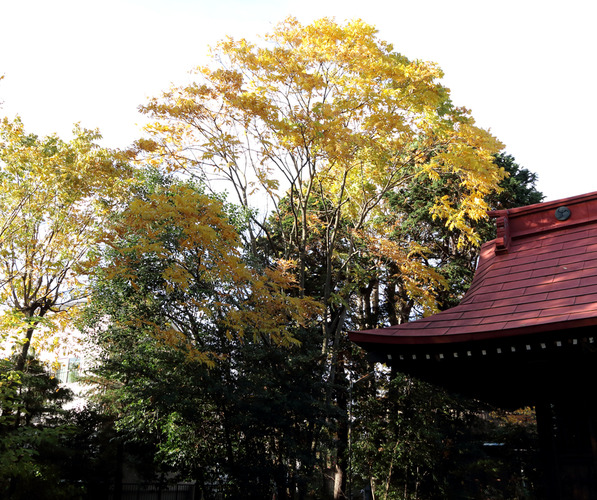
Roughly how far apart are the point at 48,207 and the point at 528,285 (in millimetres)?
10877

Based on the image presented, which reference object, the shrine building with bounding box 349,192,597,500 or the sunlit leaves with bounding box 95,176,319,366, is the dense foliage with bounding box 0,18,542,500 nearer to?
the sunlit leaves with bounding box 95,176,319,366

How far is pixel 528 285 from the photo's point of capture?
18.0 ft

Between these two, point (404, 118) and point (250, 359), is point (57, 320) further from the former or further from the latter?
point (404, 118)

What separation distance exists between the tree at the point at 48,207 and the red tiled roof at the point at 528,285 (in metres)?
8.32

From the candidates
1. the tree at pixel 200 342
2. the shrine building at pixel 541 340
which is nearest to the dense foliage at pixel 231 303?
the tree at pixel 200 342

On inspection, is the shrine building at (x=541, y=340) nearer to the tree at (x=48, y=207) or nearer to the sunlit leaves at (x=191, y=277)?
the sunlit leaves at (x=191, y=277)

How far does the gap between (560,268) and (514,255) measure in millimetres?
786

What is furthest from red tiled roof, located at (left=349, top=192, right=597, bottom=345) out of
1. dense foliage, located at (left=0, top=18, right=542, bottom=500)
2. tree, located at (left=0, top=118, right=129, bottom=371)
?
tree, located at (left=0, top=118, right=129, bottom=371)

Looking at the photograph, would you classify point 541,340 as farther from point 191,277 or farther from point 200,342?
point 200,342

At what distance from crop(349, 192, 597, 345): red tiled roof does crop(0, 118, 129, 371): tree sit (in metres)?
8.32

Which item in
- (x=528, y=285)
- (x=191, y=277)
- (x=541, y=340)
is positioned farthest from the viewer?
(x=191, y=277)

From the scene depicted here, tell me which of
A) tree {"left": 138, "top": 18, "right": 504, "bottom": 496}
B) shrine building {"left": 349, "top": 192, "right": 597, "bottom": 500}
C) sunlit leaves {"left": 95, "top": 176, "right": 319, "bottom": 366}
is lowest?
shrine building {"left": 349, "top": 192, "right": 597, "bottom": 500}

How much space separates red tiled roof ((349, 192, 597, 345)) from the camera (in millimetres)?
4777

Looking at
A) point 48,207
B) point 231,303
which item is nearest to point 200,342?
point 231,303
